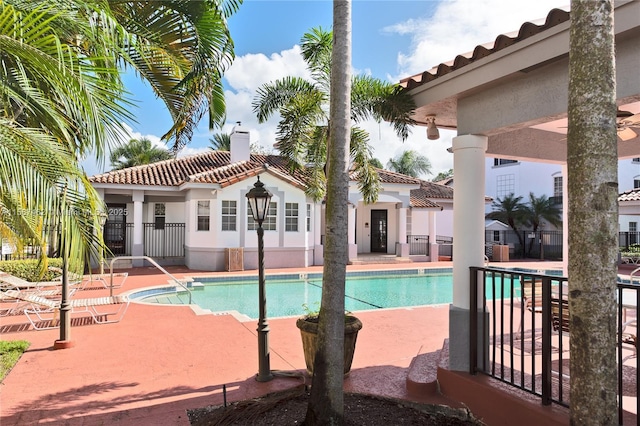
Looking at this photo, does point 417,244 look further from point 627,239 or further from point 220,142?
point 220,142

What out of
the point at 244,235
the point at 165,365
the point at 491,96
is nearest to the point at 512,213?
the point at 244,235

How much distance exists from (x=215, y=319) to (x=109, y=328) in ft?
7.31

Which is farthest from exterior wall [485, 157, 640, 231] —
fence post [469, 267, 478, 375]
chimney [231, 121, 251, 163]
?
fence post [469, 267, 478, 375]

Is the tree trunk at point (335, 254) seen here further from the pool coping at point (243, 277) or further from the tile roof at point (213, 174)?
the tile roof at point (213, 174)

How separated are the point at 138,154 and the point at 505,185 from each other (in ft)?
103

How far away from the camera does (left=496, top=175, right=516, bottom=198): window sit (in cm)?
3427

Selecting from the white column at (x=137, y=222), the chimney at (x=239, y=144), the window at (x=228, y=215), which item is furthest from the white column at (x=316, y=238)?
the white column at (x=137, y=222)

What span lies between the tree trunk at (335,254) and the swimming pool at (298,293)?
25.3ft

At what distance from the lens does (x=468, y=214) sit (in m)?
5.55

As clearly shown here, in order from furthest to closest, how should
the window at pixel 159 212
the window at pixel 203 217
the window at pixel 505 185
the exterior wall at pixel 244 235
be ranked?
the window at pixel 505 185 → the window at pixel 159 212 → the window at pixel 203 217 → the exterior wall at pixel 244 235

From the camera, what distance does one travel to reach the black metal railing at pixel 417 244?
2769 centimetres

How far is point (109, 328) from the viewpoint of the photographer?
9.14 metres

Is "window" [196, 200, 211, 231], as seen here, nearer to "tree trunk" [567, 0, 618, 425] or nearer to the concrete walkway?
the concrete walkway

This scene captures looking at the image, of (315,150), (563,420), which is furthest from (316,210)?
(563,420)
